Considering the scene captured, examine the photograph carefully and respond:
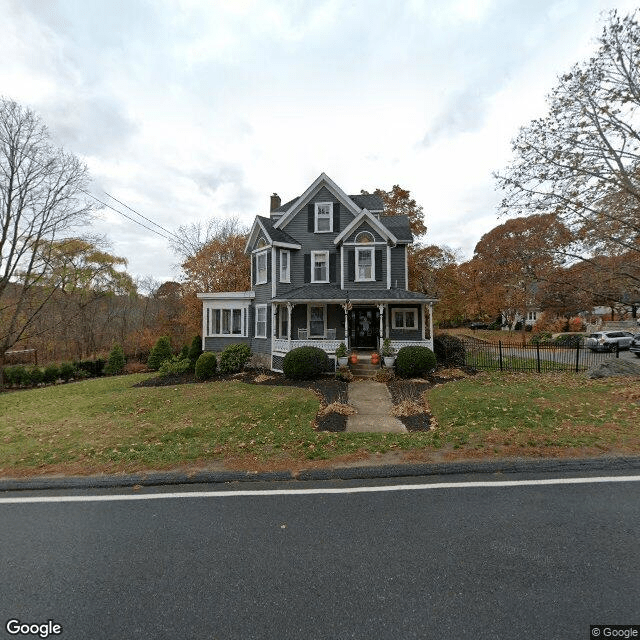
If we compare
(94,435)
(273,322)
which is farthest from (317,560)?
(273,322)

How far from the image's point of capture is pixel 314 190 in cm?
1819

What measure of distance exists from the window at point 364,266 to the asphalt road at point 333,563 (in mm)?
13896

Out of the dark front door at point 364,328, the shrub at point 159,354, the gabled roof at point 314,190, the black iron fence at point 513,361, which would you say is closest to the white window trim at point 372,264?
the dark front door at point 364,328

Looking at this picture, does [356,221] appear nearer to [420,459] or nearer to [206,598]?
[420,459]

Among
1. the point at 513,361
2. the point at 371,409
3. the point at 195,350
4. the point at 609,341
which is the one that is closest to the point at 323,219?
the point at 195,350

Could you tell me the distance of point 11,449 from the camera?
664 cm

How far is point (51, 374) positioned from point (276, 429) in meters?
18.2

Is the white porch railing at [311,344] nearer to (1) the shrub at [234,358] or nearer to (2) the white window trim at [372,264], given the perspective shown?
(1) the shrub at [234,358]

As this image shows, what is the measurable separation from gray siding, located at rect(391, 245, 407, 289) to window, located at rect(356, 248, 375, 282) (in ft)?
4.30

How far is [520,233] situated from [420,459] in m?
29.8

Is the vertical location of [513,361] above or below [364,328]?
below

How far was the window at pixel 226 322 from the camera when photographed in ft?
61.6

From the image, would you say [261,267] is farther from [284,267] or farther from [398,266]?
[398,266]

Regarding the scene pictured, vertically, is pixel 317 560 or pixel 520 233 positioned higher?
pixel 520 233
